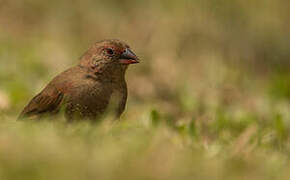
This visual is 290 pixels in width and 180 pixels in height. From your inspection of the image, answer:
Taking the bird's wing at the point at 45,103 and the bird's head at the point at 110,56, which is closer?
the bird's wing at the point at 45,103

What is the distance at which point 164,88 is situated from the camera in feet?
31.5

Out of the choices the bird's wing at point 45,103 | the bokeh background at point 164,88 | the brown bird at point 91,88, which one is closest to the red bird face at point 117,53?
the brown bird at point 91,88

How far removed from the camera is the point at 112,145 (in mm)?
4199

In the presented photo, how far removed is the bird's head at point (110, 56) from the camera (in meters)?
6.06

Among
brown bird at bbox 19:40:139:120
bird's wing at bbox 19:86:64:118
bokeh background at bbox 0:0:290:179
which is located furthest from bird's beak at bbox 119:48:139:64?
bird's wing at bbox 19:86:64:118

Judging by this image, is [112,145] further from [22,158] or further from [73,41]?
[73,41]

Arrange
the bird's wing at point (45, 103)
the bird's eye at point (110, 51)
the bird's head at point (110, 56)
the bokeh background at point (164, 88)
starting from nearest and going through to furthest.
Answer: the bokeh background at point (164, 88), the bird's wing at point (45, 103), the bird's head at point (110, 56), the bird's eye at point (110, 51)

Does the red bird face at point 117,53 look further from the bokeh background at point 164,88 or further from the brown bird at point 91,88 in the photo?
the bokeh background at point 164,88

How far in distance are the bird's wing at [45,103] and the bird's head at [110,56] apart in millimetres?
432

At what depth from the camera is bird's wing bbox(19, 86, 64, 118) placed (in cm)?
569

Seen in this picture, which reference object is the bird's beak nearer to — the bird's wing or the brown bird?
the brown bird

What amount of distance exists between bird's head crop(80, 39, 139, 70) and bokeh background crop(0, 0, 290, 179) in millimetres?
465

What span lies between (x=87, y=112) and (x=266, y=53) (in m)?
6.36

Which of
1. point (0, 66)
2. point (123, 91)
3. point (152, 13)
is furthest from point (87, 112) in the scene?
point (152, 13)
